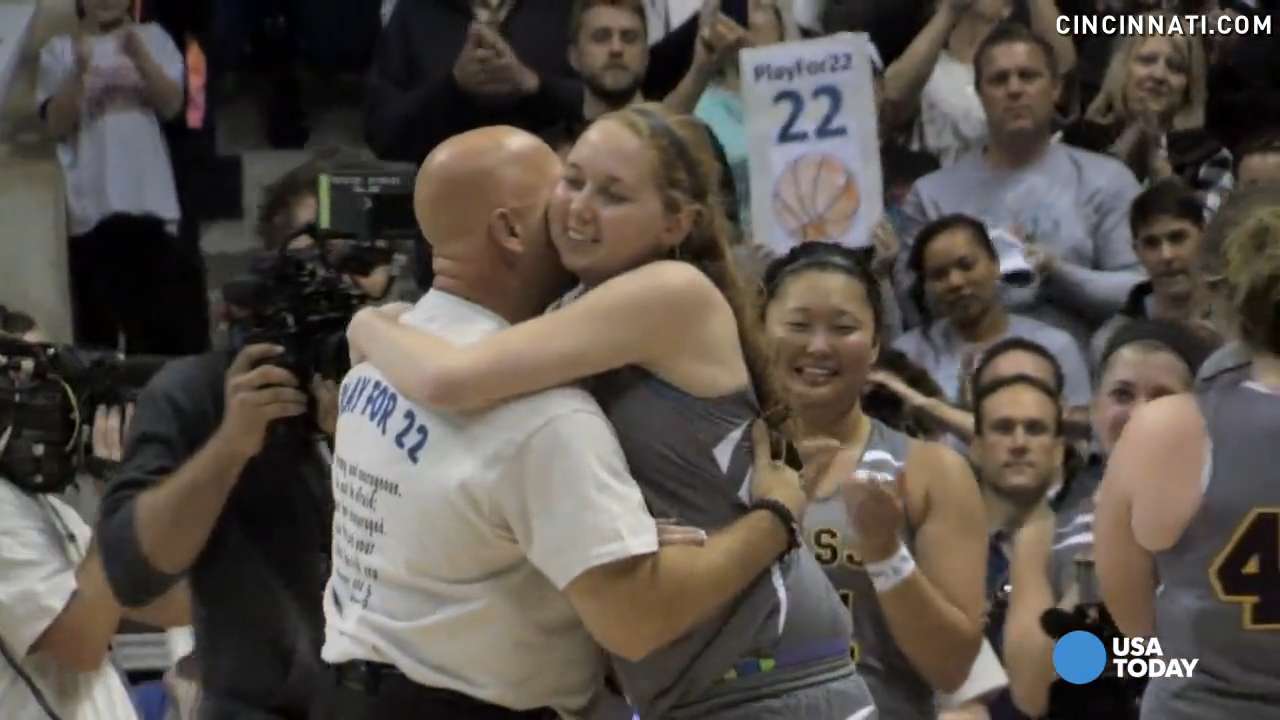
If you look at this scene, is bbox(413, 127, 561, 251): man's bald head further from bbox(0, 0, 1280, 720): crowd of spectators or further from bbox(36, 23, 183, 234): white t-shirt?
bbox(36, 23, 183, 234): white t-shirt

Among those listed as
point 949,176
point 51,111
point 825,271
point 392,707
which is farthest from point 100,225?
point 392,707

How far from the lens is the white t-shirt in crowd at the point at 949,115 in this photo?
6.29m

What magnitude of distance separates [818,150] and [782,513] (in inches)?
111

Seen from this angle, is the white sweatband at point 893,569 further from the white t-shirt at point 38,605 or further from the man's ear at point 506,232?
the white t-shirt at point 38,605

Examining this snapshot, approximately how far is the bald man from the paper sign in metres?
2.59

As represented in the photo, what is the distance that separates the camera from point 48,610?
10.9 feet

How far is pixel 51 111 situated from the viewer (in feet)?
21.4

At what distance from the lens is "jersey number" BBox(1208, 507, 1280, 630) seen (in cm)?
282

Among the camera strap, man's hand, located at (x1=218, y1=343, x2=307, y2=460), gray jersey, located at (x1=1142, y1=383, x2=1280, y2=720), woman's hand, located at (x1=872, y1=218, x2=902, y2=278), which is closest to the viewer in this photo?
gray jersey, located at (x1=1142, y1=383, x2=1280, y2=720)

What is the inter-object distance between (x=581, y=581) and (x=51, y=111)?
183 inches

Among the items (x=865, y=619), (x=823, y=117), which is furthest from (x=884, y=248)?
(x=865, y=619)

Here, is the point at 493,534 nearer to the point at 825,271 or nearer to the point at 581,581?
the point at 581,581

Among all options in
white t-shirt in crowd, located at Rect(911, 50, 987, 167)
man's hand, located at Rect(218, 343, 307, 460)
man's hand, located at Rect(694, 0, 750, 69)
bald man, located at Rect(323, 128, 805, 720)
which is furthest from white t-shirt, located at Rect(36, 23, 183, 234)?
bald man, located at Rect(323, 128, 805, 720)

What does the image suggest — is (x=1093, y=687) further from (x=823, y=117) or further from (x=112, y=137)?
(x=112, y=137)
